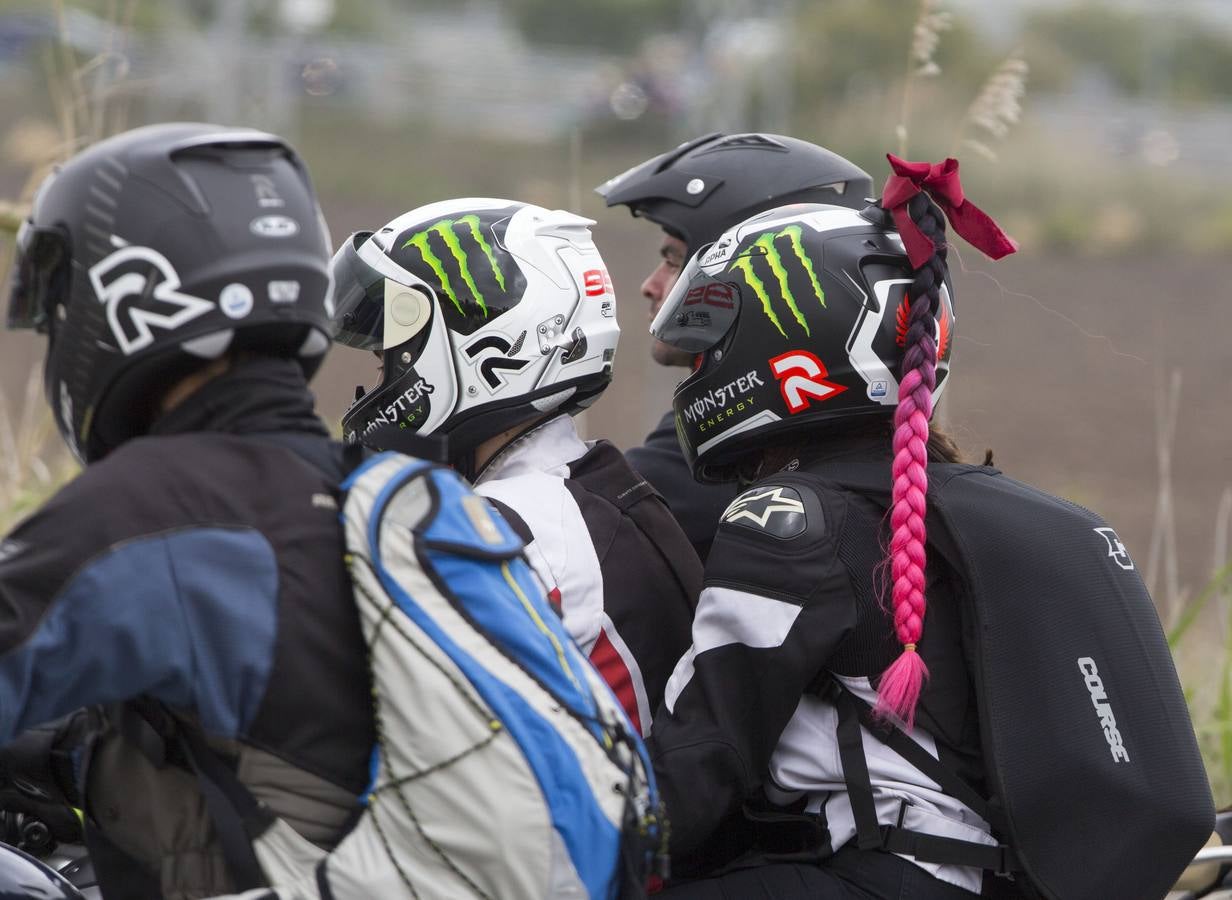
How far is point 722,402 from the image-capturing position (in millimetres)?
3283

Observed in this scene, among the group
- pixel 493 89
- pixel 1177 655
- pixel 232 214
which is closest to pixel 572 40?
pixel 493 89

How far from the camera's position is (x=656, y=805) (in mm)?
2180

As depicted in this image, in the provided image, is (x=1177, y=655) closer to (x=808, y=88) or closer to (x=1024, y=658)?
(x=1024, y=658)

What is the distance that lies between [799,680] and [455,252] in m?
1.22

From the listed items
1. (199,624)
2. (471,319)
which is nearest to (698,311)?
(471,319)

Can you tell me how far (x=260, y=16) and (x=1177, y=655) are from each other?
28113 mm

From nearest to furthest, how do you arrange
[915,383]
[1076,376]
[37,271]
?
[37,271] → [915,383] → [1076,376]

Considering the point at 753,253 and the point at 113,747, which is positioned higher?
the point at 753,253

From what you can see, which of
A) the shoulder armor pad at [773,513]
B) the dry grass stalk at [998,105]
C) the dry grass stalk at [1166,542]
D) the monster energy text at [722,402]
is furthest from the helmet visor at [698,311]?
the dry grass stalk at [1166,542]

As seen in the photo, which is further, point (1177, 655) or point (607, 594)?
point (1177, 655)

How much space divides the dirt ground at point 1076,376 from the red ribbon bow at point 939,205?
400cm

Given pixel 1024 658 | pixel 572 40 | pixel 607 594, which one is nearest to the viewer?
pixel 1024 658

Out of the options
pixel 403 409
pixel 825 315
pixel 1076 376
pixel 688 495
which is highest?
pixel 825 315

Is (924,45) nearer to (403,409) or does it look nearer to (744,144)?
(744,144)
